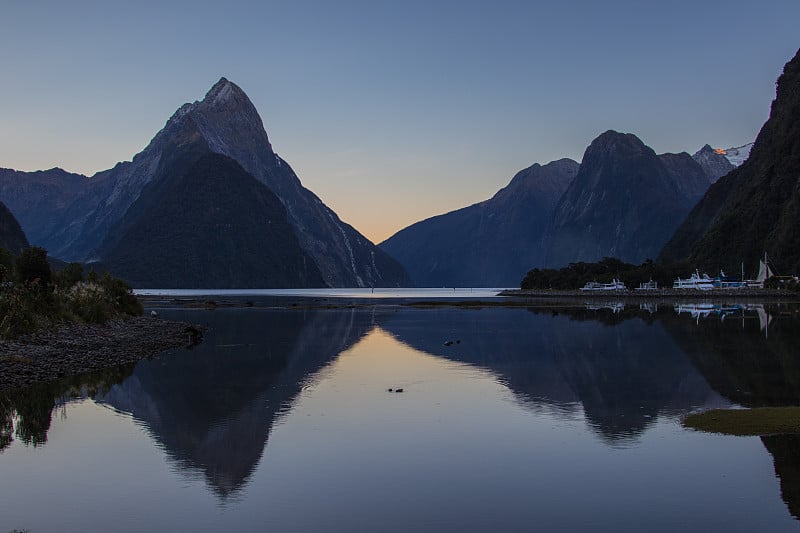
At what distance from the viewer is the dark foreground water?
1822 cm

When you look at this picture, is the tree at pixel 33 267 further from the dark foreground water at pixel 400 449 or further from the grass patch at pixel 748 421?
the grass patch at pixel 748 421

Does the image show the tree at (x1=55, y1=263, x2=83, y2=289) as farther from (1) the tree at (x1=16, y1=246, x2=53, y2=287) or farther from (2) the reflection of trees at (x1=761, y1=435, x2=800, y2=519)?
(2) the reflection of trees at (x1=761, y1=435, x2=800, y2=519)

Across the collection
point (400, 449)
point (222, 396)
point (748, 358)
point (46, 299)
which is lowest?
point (400, 449)

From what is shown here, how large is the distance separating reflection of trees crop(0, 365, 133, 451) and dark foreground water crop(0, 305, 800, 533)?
0.55 ft

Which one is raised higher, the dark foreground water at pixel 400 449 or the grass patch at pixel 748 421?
the grass patch at pixel 748 421

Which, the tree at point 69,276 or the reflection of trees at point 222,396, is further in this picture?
the tree at point 69,276

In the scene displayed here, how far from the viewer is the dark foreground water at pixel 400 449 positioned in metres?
18.2

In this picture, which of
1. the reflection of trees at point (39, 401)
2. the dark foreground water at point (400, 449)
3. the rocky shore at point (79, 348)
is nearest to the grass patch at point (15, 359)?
the rocky shore at point (79, 348)

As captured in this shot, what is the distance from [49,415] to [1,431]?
12.1 feet

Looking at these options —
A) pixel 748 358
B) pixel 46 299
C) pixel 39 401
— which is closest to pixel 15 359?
pixel 39 401

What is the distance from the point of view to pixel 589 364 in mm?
49250

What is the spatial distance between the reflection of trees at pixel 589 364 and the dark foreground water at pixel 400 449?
0.24 metres

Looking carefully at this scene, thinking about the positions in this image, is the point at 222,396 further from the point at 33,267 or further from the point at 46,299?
the point at 33,267

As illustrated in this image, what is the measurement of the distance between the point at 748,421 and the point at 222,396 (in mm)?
22445
